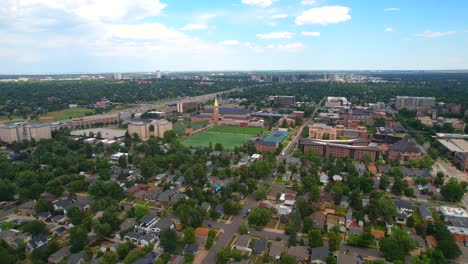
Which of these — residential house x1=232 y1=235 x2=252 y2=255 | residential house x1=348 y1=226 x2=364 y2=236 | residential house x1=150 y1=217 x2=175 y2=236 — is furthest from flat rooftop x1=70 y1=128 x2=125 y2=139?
residential house x1=348 y1=226 x2=364 y2=236

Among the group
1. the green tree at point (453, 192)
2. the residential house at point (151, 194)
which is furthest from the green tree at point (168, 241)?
the green tree at point (453, 192)

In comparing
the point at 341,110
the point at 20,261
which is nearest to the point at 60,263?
the point at 20,261

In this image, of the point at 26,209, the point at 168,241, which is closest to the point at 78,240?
the point at 168,241

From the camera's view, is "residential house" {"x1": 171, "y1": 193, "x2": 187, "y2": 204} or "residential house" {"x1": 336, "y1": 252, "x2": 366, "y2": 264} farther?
"residential house" {"x1": 171, "y1": 193, "x2": 187, "y2": 204}

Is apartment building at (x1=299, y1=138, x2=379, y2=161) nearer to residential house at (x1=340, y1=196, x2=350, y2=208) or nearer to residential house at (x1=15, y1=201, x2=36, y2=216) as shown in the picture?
residential house at (x1=340, y1=196, x2=350, y2=208)

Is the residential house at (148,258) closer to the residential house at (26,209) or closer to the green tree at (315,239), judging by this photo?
the green tree at (315,239)

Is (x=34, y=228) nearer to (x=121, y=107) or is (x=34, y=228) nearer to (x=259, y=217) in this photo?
(x=259, y=217)

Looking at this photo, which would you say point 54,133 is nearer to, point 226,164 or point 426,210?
point 226,164
